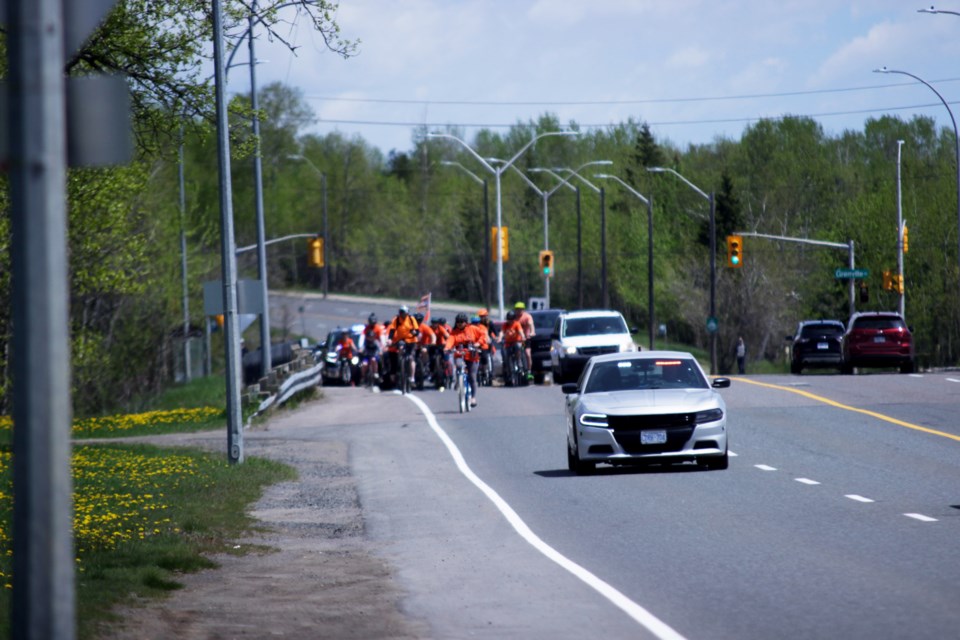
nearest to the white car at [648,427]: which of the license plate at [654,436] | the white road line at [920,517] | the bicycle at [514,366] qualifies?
the license plate at [654,436]

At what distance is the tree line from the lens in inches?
1442

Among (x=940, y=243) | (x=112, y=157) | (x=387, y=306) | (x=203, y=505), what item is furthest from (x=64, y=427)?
(x=387, y=306)

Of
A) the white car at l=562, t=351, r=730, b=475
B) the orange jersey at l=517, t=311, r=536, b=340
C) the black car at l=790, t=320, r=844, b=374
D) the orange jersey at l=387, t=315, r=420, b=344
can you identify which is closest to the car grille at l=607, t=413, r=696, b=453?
the white car at l=562, t=351, r=730, b=475

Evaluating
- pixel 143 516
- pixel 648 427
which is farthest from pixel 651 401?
pixel 143 516

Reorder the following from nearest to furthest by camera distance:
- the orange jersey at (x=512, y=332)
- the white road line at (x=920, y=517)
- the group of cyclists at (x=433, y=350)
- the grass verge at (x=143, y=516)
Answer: the grass verge at (x=143, y=516)
the white road line at (x=920, y=517)
the group of cyclists at (x=433, y=350)
the orange jersey at (x=512, y=332)

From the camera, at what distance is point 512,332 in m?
38.5

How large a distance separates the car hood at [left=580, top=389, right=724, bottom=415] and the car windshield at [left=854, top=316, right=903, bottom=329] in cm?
2604

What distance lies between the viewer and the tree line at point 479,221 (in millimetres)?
36625

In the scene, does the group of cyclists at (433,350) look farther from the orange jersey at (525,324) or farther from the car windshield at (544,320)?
the car windshield at (544,320)

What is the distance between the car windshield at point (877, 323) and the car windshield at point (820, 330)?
17.9ft

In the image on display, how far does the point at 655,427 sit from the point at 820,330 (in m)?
32.9

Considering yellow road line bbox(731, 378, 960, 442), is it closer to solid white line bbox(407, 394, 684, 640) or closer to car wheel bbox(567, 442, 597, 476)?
car wheel bbox(567, 442, 597, 476)

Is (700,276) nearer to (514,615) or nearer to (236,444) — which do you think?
(236,444)

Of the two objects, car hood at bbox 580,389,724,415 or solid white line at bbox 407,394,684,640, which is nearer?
solid white line at bbox 407,394,684,640
